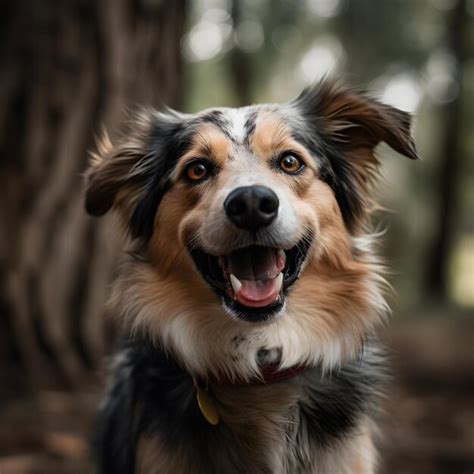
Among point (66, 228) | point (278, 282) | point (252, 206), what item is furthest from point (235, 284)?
point (66, 228)

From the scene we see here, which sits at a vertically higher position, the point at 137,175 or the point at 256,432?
the point at 137,175

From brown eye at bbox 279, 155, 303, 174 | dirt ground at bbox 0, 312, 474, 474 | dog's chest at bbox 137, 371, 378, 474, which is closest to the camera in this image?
dog's chest at bbox 137, 371, 378, 474

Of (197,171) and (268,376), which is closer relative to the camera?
(268,376)

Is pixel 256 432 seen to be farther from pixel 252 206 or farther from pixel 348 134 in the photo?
pixel 348 134

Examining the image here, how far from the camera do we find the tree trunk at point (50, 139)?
5.02 m

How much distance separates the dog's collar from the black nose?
69cm

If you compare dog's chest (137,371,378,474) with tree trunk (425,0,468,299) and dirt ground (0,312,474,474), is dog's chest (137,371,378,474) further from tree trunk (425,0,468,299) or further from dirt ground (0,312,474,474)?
tree trunk (425,0,468,299)

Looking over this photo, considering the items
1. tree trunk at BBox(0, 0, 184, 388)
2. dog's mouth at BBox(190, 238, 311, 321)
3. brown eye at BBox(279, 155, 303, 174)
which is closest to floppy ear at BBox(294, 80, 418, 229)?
brown eye at BBox(279, 155, 303, 174)

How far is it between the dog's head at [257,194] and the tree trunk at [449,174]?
7.76 m

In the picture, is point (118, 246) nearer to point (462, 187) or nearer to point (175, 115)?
point (175, 115)

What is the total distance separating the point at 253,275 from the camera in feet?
9.77

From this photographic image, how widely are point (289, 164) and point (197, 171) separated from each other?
432mm

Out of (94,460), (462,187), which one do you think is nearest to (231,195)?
(94,460)

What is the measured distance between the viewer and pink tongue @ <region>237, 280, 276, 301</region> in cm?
290
